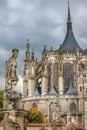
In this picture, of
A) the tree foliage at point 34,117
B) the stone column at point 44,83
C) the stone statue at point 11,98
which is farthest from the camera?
the stone column at point 44,83

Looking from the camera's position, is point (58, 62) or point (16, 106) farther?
point (58, 62)

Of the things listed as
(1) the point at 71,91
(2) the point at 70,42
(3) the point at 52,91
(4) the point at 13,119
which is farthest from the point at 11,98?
(2) the point at 70,42

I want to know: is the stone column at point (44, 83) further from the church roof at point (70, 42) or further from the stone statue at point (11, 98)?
the stone statue at point (11, 98)

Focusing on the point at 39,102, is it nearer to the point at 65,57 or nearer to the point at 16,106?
the point at 65,57

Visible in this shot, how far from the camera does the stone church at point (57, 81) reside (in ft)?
300

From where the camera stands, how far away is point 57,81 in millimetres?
96938

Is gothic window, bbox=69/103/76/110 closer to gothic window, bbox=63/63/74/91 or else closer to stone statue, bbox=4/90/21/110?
gothic window, bbox=63/63/74/91

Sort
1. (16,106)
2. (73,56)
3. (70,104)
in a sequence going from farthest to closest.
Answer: (73,56)
(70,104)
(16,106)

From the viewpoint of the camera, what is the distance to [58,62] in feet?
316

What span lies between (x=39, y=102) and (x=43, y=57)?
11.1m

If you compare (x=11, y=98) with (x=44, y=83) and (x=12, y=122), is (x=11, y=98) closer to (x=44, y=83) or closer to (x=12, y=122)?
(x=12, y=122)

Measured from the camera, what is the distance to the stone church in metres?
91.4

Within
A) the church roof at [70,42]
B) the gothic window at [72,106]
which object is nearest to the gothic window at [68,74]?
the gothic window at [72,106]

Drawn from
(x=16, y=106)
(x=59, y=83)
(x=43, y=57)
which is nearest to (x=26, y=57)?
(x=43, y=57)
